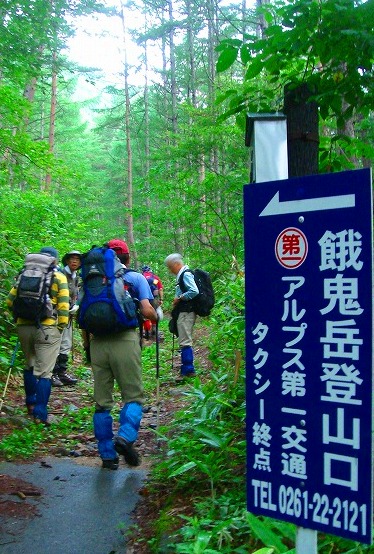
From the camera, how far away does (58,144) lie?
34875 mm

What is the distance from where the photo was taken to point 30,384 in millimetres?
6828

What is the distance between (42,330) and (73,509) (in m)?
2.79

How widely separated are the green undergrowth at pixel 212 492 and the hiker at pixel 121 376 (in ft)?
1.31

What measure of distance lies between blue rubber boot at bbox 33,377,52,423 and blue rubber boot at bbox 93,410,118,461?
1.55 meters

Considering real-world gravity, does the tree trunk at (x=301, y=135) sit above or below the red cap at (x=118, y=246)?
above

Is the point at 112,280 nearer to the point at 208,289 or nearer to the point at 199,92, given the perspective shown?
the point at 208,289

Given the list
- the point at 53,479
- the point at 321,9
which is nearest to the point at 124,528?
the point at 53,479

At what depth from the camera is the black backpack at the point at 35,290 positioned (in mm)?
6438

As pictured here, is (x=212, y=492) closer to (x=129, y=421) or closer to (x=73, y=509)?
(x=73, y=509)

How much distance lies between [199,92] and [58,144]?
31.9 feet

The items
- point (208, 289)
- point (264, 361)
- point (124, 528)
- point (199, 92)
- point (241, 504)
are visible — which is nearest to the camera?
point (264, 361)

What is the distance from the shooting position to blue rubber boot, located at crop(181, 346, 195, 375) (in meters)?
8.73

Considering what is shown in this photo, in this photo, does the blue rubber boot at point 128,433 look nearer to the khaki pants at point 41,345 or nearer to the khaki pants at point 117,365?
the khaki pants at point 117,365

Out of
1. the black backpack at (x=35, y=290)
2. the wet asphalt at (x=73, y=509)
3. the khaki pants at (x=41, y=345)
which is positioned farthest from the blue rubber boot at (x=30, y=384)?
the wet asphalt at (x=73, y=509)
